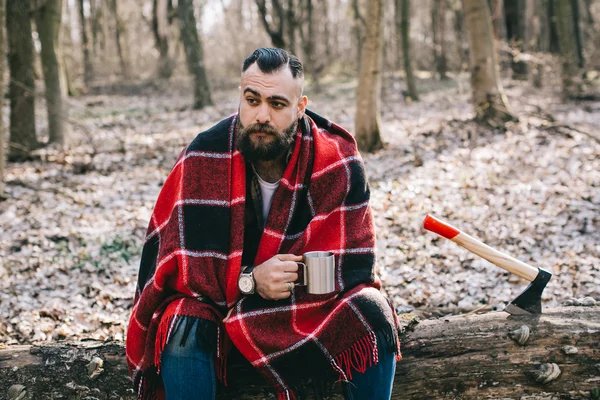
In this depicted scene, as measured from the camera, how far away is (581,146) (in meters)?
8.25

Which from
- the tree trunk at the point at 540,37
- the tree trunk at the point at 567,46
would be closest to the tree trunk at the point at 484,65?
the tree trunk at the point at 540,37

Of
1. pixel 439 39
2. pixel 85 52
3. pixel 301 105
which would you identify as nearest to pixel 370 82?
pixel 301 105

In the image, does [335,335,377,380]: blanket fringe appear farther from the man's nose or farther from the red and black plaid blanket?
the man's nose

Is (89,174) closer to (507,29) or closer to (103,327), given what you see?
(103,327)

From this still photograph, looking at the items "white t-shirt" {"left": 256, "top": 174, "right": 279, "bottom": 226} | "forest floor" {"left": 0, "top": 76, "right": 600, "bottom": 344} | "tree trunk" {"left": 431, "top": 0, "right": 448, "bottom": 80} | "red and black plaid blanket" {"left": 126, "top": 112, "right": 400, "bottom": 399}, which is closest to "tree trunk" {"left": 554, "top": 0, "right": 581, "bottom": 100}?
"forest floor" {"left": 0, "top": 76, "right": 600, "bottom": 344}

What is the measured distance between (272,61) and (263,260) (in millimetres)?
1038

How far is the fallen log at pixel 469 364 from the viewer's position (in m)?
2.94

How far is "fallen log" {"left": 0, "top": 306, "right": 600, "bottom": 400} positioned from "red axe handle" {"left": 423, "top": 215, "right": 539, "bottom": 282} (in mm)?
302

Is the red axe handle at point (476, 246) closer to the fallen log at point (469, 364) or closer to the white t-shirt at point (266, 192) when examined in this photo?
the fallen log at point (469, 364)

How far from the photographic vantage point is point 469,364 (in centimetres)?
299

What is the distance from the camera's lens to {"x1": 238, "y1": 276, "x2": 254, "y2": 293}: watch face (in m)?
2.72

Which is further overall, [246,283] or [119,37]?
[119,37]

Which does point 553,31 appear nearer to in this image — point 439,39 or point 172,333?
point 439,39

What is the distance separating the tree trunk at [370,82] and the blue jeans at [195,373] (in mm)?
6688
